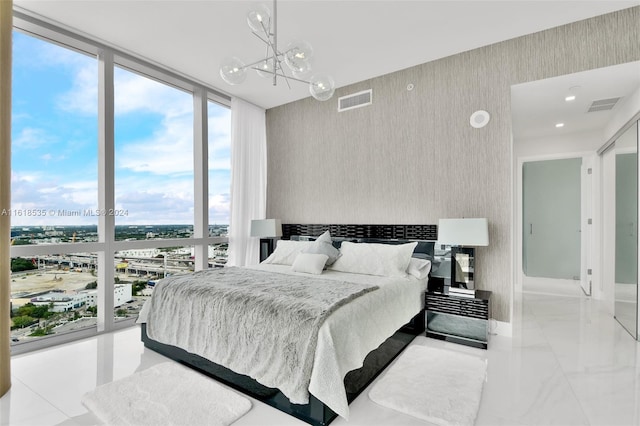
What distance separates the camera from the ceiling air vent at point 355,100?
4238 millimetres

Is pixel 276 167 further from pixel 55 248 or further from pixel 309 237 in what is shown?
pixel 55 248

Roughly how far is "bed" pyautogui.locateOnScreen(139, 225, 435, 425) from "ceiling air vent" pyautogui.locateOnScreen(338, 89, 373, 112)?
206cm

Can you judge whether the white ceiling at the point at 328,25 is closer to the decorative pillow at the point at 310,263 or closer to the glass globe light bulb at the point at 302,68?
the glass globe light bulb at the point at 302,68

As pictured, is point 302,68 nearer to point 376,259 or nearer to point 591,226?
point 376,259

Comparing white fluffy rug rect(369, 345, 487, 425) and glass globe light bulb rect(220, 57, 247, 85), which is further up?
glass globe light bulb rect(220, 57, 247, 85)

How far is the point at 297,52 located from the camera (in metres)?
2.06

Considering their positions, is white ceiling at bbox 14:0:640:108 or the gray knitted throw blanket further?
white ceiling at bbox 14:0:640:108

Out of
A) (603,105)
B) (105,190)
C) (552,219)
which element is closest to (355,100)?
(603,105)

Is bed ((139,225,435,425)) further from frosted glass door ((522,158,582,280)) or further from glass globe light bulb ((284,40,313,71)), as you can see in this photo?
frosted glass door ((522,158,582,280))

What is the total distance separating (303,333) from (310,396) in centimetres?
36

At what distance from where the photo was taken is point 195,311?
2459mm

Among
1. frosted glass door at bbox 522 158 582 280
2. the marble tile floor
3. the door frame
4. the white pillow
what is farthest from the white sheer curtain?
frosted glass door at bbox 522 158 582 280

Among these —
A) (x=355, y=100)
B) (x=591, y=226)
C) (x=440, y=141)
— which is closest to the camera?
(x=440, y=141)

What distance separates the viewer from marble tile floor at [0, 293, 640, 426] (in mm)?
1890
